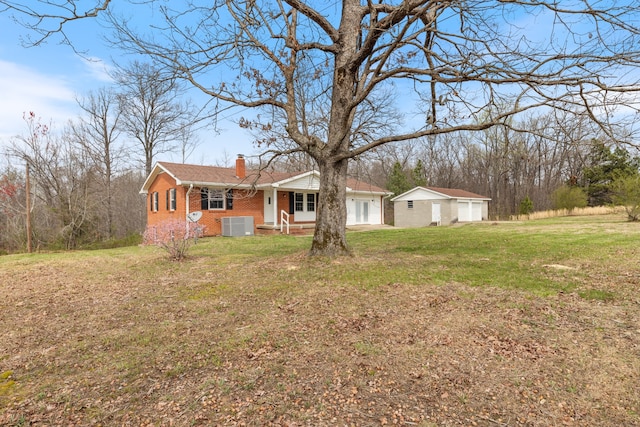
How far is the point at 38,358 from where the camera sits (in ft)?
11.1

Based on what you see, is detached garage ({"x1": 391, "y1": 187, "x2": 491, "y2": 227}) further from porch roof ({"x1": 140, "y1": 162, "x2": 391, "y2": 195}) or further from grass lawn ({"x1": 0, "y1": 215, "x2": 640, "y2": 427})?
grass lawn ({"x1": 0, "y1": 215, "x2": 640, "y2": 427})

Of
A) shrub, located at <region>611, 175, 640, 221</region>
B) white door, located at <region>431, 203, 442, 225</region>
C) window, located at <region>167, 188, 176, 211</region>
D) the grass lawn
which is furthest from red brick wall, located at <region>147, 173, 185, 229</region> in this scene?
shrub, located at <region>611, 175, 640, 221</region>

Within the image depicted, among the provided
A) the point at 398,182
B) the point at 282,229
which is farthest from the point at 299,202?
the point at 398,182

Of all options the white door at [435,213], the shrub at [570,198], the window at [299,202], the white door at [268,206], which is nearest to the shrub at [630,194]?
the white door at [435,213]

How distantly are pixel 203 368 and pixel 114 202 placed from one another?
1058 inches

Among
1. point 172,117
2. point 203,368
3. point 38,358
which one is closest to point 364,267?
point 203,368

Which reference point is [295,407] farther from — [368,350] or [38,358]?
[38,358]

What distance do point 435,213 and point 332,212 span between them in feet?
65.8

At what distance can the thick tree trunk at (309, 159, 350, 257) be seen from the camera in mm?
7410

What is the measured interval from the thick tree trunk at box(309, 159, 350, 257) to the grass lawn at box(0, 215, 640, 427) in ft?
3.44

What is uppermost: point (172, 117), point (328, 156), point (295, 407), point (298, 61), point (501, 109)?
point (172, 117)

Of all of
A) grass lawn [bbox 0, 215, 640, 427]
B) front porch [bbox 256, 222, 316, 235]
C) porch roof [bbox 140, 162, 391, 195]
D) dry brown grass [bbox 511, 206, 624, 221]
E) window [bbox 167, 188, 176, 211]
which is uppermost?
porch roof [bbox 140, 162, 391, 195]

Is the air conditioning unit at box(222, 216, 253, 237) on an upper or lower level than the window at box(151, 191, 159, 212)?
lower

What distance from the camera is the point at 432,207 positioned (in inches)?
1004
